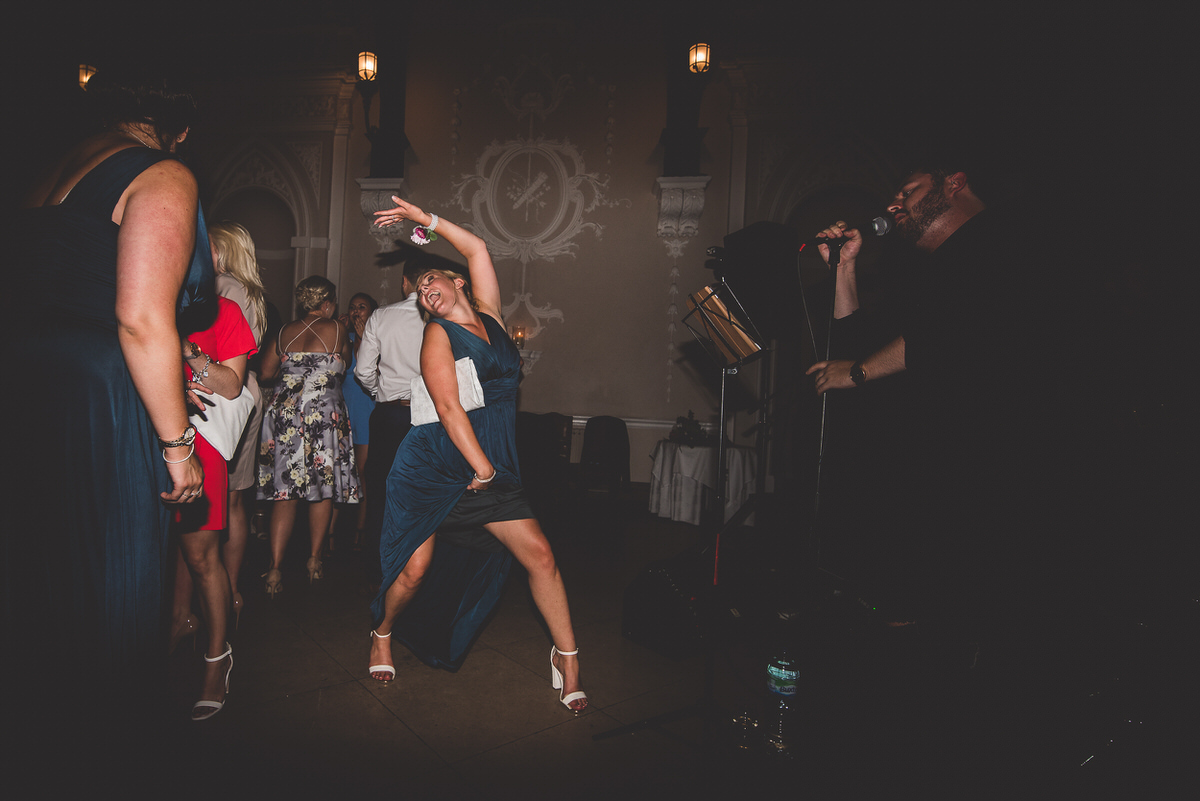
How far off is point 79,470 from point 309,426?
2226 mm

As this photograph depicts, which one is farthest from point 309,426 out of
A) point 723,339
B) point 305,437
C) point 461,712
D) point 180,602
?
point 723,339

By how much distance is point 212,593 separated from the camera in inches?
74.0

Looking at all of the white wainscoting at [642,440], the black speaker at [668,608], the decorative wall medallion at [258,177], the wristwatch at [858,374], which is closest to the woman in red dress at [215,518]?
the black speaker at [668,608]

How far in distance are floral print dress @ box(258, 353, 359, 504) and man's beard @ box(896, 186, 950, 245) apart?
2.84 meters

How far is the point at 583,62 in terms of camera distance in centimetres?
607

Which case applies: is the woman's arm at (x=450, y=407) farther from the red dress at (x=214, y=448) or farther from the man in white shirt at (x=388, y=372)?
the man in white shirt at (x=388, y=372)

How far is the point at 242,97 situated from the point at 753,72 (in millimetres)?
5726

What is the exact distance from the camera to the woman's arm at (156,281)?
996 mm

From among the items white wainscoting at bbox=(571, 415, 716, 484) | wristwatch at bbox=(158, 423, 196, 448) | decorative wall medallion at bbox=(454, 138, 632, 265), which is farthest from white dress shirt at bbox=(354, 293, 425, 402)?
decorative wall medallion at bbox=(454, 138, 632, 265)

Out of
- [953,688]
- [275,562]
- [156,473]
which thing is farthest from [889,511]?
[275,562]

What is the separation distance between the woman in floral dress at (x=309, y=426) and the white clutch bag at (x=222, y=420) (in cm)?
137

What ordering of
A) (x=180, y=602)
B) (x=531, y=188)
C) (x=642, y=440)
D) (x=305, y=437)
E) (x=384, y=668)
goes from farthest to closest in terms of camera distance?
(x=531, y=188) < (x=642, y=440) < (x=305, y=437) < (x=180, y=602) < (x=384, y=668)

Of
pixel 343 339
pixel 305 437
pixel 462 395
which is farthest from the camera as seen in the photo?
pixel 343 339

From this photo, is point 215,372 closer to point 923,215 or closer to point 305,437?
point 305,437
